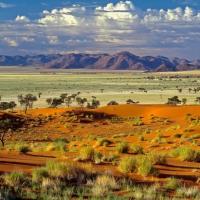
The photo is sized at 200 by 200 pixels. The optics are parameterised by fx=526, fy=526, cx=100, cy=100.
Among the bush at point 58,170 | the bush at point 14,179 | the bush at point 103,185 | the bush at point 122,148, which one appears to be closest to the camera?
the bush at point 103,185

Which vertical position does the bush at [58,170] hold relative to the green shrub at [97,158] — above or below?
above

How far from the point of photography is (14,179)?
15312 mm

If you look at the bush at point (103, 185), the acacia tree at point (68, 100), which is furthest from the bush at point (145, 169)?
the acacia tree at point (68, 100)

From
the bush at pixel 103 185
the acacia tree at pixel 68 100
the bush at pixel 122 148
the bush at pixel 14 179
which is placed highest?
the acacia tree at pixel 68 100

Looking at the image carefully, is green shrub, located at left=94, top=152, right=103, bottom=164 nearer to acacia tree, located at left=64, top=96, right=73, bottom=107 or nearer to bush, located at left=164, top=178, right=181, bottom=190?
bush, located at left=164, top=178, right=181, bottom=190

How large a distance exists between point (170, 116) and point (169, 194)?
5398 cm

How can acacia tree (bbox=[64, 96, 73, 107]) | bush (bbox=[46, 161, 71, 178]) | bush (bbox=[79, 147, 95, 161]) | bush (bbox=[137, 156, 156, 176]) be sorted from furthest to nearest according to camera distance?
acacia tree (bbox=[64, 96, 73, 107])
bush (bbox=[79, 147, 95, 161])
bush (bbox=[137, 156, 156, 176])
bush (bbox=[46, 161, 71, 178])

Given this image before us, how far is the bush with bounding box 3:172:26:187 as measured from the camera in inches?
594

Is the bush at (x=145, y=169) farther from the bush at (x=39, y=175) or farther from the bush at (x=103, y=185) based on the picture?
the bush at (x=39, y=175)

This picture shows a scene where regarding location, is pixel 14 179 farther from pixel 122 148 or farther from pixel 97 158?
pixel 122 148

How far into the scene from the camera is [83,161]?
72.3 feet

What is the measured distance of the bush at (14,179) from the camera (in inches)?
594

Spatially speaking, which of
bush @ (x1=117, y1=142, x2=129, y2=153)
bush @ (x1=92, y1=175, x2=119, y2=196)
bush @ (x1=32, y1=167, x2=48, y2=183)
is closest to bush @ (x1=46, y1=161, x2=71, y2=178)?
bush @ (x1=32, y1=167, x2=48, y2=183)

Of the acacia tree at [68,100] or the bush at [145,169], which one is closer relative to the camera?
the bush at [145,169]
